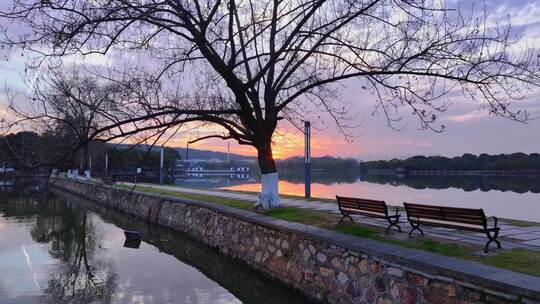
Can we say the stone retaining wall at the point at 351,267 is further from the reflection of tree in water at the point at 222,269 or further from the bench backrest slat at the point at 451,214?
the bench backrest slat at the point at 451,214

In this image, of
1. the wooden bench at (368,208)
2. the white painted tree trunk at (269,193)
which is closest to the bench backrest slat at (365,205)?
the wooden bench at (368,208)

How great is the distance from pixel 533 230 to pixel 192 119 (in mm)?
9193

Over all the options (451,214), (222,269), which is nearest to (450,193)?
(222,269)

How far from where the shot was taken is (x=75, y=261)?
47.0ft

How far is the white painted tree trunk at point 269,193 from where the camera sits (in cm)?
1499

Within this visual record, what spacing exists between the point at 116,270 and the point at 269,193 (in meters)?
4.94

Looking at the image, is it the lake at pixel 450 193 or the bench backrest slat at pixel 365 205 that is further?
the lake at pixel 450 193

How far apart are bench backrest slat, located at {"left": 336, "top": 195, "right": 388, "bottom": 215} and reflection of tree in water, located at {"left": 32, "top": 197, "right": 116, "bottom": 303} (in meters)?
5.64

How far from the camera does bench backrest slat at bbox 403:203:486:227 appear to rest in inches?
302

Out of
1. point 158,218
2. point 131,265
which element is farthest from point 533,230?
point 158,218

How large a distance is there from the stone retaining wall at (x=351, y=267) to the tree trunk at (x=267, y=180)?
884 mm

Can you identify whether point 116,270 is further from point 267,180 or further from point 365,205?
point 365,205

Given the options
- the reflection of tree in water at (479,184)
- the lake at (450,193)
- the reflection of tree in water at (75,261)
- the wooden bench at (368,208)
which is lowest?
the reflection of tree in water at (75,261)

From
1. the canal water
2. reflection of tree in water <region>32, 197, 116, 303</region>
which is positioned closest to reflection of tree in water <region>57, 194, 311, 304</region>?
the canal water
